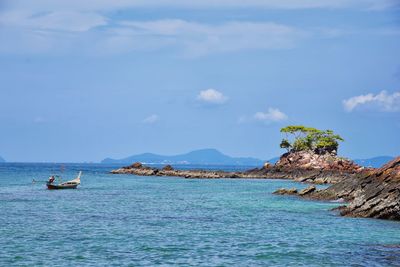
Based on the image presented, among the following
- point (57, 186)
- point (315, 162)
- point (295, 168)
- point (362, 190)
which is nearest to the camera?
point (362, 190)

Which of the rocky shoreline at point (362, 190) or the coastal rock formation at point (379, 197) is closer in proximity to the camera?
the coastal rock formation at point (379, 197)

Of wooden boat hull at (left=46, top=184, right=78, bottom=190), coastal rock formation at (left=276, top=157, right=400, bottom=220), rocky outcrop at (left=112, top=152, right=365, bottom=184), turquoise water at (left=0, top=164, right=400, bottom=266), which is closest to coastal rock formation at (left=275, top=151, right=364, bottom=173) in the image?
rocky outcrop at (left=112, top=152, right=365, bottom=184)

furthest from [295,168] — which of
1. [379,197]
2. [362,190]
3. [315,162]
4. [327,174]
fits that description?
[379,197]

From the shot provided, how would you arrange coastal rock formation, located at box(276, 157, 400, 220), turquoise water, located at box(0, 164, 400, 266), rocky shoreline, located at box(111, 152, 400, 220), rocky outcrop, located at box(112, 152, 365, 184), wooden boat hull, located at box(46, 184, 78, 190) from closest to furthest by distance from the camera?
turquoise water, located at box(0, 164, 400, 266) < coastal rock formation, located at box(276, 157, 400, 220) < rocky shoreline, located at box(111, 152, 400, 220) < wooden boat hull, located at box(46, 184, 78, 190) < rocky outcrop, located at box(112, 152, 365, 184)

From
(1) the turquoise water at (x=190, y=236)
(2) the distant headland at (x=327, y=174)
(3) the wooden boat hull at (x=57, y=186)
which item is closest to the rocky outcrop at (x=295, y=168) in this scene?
(2) the distant headland at (x=327, y=174)

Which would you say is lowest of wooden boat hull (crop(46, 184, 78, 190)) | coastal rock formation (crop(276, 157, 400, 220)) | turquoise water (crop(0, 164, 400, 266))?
turquoise water (crop(0, 164, 400, 266))

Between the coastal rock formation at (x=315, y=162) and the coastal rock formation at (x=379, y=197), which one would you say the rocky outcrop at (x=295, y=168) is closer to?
the coastal rock formation at (x=315, y=162)

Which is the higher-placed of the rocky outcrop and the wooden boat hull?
the rocky outcrop

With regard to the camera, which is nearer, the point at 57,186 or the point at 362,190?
the point at 362,190

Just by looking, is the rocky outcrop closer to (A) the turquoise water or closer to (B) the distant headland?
(B) the distant headland

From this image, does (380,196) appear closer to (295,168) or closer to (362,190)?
(362,190)

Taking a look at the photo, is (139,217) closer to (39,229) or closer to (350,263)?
(39,229)

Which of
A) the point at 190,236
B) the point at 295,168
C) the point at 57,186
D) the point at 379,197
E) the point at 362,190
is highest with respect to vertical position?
the point at 295,168

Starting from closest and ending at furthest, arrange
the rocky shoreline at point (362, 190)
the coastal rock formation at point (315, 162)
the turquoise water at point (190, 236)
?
the turquoise water at point (190, 236), the rocky shoreline at point (362, 190), the coastal rock formation at point (315, 162)
